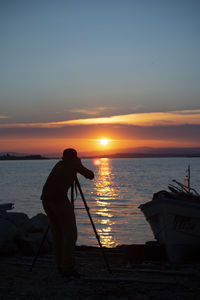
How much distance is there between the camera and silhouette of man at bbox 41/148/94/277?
690cm

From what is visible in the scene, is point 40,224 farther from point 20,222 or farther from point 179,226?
point 179,226

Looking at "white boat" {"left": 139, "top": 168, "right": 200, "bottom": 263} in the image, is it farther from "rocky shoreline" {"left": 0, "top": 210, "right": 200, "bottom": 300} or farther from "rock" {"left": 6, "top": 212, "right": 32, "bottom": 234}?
"rock" {"left": 6, "top": 212, "right": 32, "bottom": 234}

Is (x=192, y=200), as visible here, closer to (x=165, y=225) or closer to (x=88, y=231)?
(x=165, y=225)

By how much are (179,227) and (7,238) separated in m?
4.45

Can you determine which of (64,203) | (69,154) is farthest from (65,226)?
(69,154)

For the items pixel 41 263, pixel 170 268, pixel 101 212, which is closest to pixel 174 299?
pixel 170 268

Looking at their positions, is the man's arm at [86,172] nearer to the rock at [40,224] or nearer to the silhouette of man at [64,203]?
the silhouette of man at [64,203]

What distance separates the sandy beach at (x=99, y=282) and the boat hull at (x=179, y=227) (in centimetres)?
96

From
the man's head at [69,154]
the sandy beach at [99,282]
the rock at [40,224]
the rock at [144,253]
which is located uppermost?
the man's head at [69,154]

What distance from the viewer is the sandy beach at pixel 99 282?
5.92 m

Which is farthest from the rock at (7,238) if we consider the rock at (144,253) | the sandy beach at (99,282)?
the rock at (144,253)

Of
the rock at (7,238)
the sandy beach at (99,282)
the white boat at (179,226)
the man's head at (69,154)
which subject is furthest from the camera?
the white boat at (179,226)

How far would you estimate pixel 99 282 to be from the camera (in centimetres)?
664

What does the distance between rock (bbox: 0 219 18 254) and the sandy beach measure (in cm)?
61
